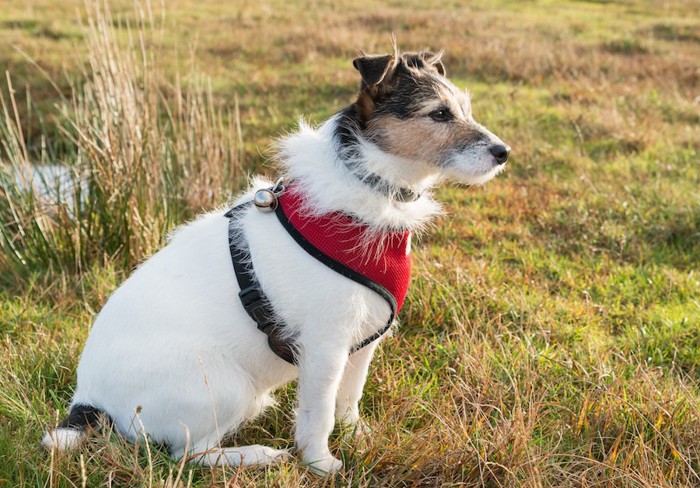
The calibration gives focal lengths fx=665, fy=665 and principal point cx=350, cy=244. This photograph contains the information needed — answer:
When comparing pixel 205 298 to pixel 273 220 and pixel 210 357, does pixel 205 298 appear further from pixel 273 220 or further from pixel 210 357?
pixel 273 220

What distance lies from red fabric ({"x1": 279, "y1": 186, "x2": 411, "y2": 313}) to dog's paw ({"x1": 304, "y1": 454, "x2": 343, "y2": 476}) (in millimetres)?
776

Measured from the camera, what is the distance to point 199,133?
5543mm

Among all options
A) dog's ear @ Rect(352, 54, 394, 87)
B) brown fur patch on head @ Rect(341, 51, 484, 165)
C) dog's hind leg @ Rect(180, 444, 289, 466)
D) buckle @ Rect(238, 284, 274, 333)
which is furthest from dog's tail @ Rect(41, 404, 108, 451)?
dog's ear @ Rect(352, 54, 394, 87)

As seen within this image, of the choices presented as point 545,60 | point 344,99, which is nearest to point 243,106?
point 344,99

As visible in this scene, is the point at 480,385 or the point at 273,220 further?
the point at 480,385

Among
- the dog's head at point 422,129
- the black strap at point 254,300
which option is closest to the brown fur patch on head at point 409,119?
the dog's head at point 422,129

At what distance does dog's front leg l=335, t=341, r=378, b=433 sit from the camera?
3.20 metres

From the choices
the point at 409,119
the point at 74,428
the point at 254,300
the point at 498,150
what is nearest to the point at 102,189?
the point at 74,428

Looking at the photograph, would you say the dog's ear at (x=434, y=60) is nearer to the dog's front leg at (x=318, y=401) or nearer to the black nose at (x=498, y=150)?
the black nose at (x=498, y=150)

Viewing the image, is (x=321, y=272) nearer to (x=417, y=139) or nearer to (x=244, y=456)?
(x=417, y=139)

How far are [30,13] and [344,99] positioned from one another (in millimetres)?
8239

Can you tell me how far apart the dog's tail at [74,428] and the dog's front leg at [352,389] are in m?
1.11

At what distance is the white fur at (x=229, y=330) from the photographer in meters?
2.75

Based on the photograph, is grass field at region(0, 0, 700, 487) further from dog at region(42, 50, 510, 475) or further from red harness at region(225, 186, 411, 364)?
red harness at region(225, 186, 411, 364)
